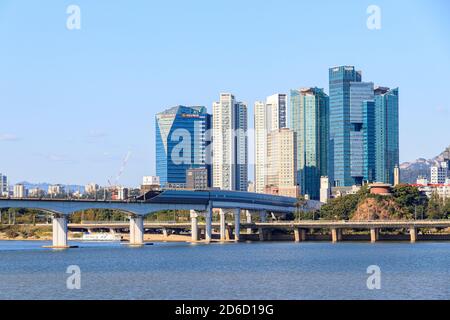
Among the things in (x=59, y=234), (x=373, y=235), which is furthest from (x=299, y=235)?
(x=59, y=234)

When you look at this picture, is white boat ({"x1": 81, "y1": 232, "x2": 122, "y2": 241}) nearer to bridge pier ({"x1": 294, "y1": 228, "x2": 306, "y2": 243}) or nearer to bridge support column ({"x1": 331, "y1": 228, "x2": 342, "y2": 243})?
bridge pier ({"x1": 294, "y1": 228, "x2": 306, "y2": 243})

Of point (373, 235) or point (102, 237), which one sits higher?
point (373, 235)

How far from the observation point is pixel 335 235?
152 meters

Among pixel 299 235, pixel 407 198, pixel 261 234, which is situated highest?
pixel 407 198

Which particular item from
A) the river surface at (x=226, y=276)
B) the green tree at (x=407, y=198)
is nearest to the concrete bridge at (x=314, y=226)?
the green tree at (x=407, y=198)

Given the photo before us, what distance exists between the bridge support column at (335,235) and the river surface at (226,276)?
46.2m

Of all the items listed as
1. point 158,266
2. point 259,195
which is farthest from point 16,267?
point 259,195

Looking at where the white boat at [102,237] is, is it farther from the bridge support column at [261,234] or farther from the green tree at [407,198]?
the green tree at [407,198]

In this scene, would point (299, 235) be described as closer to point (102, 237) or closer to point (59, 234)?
point (102, 237)

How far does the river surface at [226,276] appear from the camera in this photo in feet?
193

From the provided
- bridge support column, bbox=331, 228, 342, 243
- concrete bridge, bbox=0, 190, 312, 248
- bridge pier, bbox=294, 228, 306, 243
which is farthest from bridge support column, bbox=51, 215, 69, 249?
bridge support column, bbox=331, 228, 342, 243

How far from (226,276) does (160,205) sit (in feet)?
219

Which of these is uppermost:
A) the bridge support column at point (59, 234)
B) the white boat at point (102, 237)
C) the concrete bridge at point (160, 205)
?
the concrete bridge at point (160, 205)

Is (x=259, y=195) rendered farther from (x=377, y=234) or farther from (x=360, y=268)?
(x=360, y=268)
